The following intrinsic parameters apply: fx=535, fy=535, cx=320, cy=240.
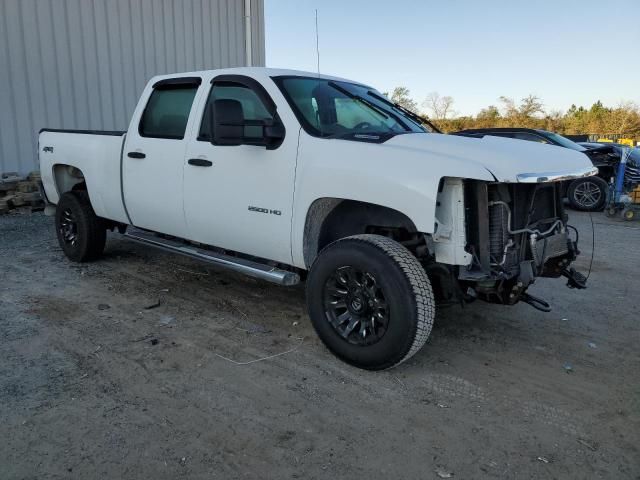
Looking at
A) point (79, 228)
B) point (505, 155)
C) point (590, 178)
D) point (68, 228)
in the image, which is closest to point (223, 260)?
point (505, 155)

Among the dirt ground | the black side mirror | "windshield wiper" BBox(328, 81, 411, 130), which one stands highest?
"windshield wiper" BBox(328, 81, 411, 130)

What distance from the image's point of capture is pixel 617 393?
10.8 feet

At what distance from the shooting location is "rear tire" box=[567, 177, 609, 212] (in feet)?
36.0

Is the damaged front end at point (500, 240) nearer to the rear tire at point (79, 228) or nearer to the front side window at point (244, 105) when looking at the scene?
the front side window at point (244, 105)

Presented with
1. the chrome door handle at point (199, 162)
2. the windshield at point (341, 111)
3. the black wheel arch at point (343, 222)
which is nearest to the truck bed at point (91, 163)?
the chrome door handle at point (199, 162)

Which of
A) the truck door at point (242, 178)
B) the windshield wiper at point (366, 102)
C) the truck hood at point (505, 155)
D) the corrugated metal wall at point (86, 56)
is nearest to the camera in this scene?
the truck hood at point (505, 155)

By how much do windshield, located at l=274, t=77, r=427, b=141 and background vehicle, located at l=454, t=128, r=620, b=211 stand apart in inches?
264

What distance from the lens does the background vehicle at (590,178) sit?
11.0 metres

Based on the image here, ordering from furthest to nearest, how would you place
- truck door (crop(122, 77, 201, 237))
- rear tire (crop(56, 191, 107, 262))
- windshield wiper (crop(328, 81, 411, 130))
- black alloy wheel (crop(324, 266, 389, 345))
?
rear tire (crop(56, 191, 107, 262)), truck door (crop(122, 77, 201, 237)), windshield wiper (crop(328, 81, 411, 130)), black alloy wheel (crop(324, 266, 389, 345))

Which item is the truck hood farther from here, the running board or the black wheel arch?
the running board

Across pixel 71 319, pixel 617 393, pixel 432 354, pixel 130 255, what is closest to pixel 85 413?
pixel 71 319

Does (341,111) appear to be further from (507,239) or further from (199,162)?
(507,239)

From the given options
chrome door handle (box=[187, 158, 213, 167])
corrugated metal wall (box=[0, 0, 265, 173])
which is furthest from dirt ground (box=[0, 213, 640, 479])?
corrugated metal wall (box=[0, 0, 265, 173])

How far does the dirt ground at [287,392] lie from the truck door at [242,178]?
73 centimetres
